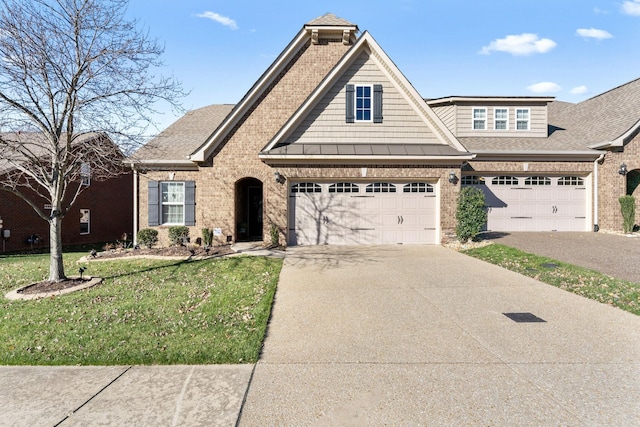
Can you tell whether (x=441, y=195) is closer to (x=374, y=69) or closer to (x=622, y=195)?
(x=374, y=69)

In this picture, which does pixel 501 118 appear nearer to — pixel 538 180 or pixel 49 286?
pixel 538 180

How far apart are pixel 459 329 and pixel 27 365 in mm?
5981

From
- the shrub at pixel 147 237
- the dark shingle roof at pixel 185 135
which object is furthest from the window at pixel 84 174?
the shrub at pixel 147 237

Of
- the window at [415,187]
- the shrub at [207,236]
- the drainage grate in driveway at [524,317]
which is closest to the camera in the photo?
the drainage grate in driveway at [524,317]

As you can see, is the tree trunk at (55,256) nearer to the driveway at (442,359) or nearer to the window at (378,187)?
the driveway at (442,359)

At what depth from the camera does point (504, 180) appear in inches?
587

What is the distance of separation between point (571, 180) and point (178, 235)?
58.0 feet

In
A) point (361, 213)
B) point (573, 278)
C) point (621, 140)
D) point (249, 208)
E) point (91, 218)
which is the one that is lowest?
point (573, 278)

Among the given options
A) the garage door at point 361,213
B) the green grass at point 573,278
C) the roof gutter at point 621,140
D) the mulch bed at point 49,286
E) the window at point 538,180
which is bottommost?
the mulch bed at point 49,286

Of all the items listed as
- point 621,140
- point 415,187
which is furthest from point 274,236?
point 621,140

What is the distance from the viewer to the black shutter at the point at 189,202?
13742 millimetres

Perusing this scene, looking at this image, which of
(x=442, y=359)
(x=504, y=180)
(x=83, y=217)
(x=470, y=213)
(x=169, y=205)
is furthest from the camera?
(x=83, y=217)

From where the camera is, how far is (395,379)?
3686mm

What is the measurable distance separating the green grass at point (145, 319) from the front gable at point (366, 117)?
6.37m
